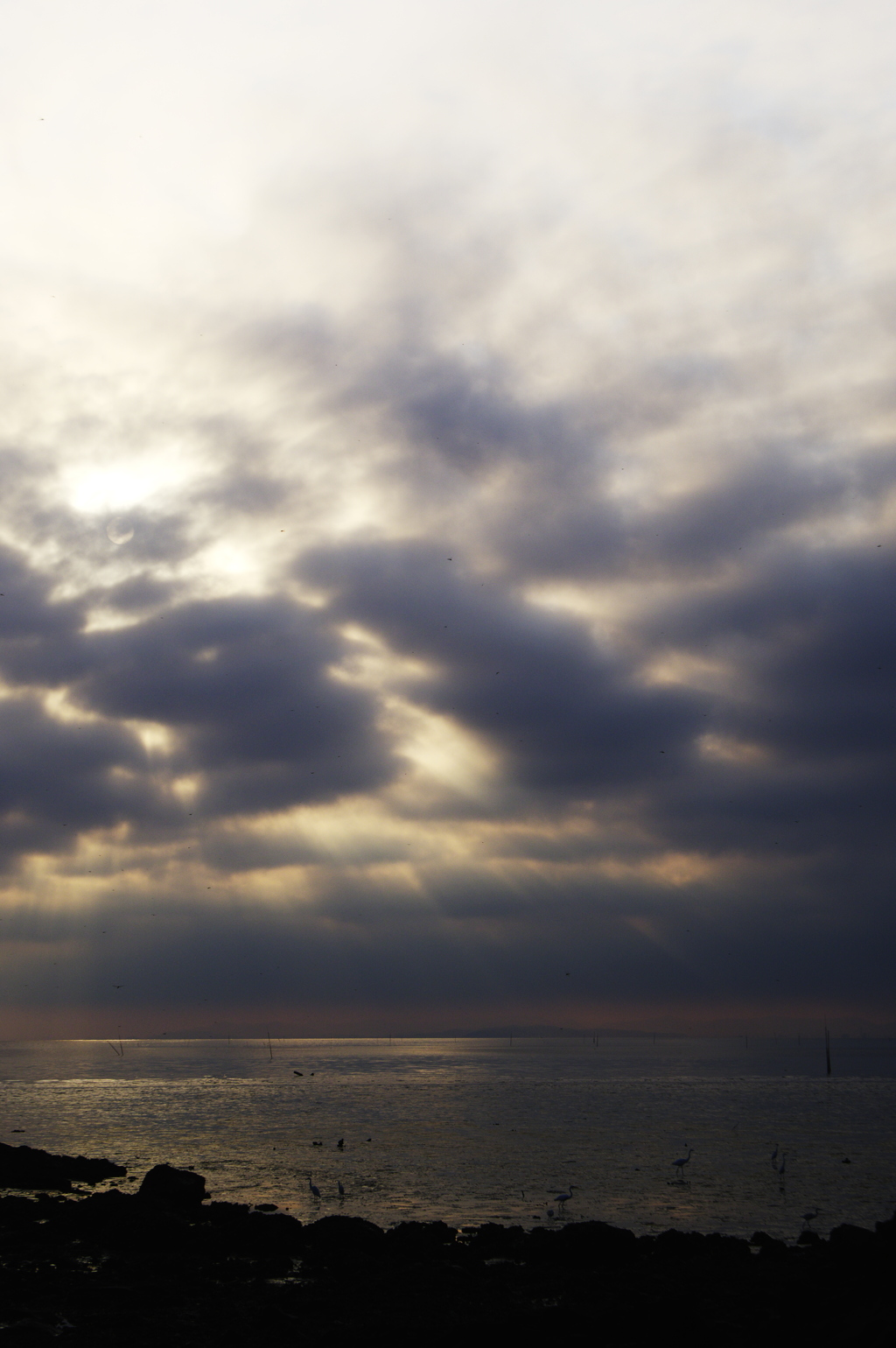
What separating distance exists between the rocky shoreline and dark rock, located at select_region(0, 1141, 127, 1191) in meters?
9.05

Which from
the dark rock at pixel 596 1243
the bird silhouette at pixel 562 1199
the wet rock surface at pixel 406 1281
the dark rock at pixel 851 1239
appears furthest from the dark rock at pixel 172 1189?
the dark rock at pixel 851 1239

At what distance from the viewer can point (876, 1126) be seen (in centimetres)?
8356

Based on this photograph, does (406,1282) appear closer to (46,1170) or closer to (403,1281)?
(403,1281)

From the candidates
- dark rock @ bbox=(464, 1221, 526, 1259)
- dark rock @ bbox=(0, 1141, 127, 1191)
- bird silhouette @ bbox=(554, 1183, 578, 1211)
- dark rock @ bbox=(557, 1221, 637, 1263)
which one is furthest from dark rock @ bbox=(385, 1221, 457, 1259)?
dark rock @ bbox=(0, 1141, 127, 1191)

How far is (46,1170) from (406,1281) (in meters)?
28.1

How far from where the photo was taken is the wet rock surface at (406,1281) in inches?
839

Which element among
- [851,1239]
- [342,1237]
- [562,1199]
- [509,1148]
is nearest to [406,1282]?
[342,1237]

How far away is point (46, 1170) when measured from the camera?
46.2 meters

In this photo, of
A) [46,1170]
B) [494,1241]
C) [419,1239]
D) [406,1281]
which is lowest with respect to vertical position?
[46,1170]

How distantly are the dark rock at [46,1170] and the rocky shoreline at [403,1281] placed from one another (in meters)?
9.05

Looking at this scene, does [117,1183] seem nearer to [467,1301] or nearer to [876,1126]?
[467,1301]

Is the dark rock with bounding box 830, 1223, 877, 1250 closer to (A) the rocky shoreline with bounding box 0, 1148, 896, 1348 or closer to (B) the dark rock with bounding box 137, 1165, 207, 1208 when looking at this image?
(A) the rocky shoreline with bounding box 0, 1148, 896, 1348

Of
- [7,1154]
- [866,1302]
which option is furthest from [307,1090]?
[866,1302]

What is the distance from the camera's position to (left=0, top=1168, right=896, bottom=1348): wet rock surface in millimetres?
21312
